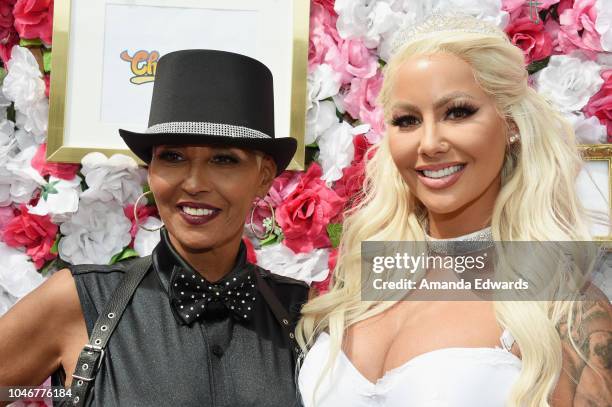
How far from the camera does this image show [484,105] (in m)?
2.26

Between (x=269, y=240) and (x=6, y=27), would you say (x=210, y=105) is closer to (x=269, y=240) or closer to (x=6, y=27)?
(x=269, y=240)

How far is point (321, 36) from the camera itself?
3152 mm

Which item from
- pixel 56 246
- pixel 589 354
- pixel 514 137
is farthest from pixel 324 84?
pixel 589 354

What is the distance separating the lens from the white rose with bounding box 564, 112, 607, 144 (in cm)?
301

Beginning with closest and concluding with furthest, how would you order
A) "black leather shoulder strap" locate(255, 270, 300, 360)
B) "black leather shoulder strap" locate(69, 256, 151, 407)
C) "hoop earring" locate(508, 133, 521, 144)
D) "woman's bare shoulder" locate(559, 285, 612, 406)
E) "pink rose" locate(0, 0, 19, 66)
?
"woman's bare shoulder" locate(559, 285, 612, 406) < "black leather shoulder strap" locate(69, 256, 151, 407) < "hoop earring" locate(508, 133, 521, 144) < "black leather shoulder strap" locate(255, 270, 300, 360) < "pink rose" locate(0, 0, 19, 66)

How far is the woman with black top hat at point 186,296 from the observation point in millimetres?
2281

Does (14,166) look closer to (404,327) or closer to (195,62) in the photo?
(195,62)

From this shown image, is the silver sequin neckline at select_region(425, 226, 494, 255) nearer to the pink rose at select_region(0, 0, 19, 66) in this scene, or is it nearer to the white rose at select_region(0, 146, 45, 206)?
Result: the white rose at select_region(0, 146, 45, 206)

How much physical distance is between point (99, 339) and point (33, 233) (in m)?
0.99

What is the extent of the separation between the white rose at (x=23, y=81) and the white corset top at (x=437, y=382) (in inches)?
68.6

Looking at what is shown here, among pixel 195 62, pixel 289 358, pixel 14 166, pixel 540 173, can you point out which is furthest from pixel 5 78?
pixel 540 173

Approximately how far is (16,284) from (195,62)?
129cm

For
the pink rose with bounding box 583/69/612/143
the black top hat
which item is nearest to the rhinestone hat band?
the black top hat

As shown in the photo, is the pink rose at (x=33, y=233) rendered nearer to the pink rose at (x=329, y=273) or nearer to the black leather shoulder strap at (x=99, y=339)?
the black leather shoulder strap at (x=99, y=339)
